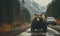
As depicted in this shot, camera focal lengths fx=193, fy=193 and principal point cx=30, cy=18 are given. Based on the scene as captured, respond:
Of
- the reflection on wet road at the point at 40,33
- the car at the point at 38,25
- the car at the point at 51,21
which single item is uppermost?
the car at the point at 51,21

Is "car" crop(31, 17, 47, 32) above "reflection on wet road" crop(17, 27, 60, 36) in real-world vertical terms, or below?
above

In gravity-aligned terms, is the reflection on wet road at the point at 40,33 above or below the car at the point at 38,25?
below

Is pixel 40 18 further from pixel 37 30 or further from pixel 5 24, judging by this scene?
pixel 5 24

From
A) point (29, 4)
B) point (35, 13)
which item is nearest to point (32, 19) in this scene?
point (35, 13)

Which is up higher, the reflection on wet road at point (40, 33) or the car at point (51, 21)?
the car at point (51, 21)

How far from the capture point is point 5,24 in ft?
13.8

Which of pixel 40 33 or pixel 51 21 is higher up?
pixel 51 21

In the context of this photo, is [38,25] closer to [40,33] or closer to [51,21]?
[40,33]

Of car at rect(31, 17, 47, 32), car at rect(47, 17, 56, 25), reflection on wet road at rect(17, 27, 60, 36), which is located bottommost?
reflection on wet road at rect(17, 27, 60, 36)

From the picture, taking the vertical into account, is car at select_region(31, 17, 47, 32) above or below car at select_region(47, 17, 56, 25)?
below

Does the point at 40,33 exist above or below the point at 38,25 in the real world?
below

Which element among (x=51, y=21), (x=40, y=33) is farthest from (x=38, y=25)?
(x=51, y=21)

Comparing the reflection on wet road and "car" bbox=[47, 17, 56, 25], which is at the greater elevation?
"car" bbox=[47, 17, 56, 25]

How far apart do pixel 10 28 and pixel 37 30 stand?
595 mm
